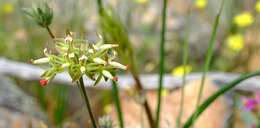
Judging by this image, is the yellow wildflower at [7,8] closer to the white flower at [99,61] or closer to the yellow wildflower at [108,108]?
the yellow wildflower at [108,108]

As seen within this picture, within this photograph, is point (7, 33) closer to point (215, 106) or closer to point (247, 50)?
point (247, 50)

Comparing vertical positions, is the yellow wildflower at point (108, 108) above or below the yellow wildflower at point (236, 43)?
above

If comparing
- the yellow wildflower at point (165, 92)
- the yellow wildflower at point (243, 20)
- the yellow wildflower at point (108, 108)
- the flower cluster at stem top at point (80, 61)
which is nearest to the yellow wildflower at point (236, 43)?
the yellow wildflower at point (243, 20)

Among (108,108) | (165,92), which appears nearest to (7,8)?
(108,108)

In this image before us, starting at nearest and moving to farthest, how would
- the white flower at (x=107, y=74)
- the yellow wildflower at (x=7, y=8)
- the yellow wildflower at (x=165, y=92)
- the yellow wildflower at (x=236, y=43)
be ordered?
the white flower at (x=107, y=74)
the yellow wildflower at (x=165, y=92)
the yellow wildflower at (x=236, y=43)
the yellow wildflower at (x=7, y=8)

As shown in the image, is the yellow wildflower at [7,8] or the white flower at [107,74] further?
the yellow wildflower at [7,8]

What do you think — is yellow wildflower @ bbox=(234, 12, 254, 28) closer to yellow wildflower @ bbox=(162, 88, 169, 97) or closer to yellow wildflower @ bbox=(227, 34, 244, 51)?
yellow wildflower @ bbox=(227, 34, 244, 51)

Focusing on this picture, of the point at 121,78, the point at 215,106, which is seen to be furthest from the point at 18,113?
the point at 215,106

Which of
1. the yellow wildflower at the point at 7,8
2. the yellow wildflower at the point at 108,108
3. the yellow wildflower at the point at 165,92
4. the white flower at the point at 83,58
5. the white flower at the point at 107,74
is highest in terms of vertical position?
the white flower at the point at 83,58

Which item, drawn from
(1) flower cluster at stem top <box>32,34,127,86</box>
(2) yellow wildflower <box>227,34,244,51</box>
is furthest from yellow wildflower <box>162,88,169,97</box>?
(1) flower cluster at stem top <box>32,34,127,86</box>
